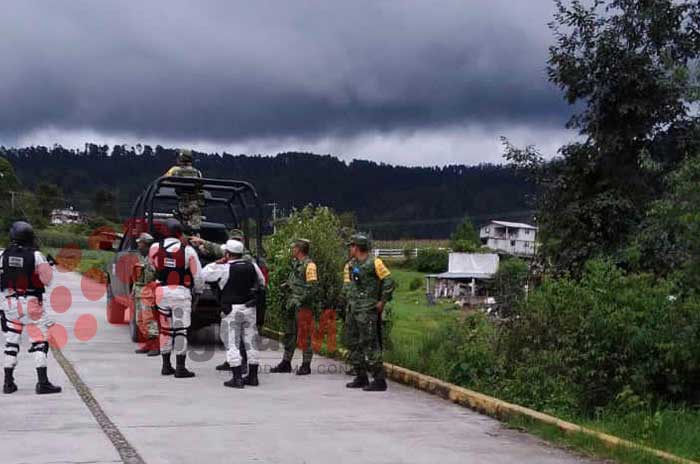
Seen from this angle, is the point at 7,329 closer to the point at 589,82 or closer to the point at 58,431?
the point at 58,431

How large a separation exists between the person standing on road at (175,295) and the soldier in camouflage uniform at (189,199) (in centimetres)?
306

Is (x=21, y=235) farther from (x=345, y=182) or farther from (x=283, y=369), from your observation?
(x=345, y=182)

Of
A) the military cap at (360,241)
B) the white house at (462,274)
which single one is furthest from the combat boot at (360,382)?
the white house at (462,274)

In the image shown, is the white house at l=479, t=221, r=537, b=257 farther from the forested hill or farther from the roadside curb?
the roadside curb

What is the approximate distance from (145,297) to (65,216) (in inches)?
3348

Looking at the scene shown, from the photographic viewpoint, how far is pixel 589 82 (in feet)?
51.3

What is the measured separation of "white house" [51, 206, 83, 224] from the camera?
9149cm

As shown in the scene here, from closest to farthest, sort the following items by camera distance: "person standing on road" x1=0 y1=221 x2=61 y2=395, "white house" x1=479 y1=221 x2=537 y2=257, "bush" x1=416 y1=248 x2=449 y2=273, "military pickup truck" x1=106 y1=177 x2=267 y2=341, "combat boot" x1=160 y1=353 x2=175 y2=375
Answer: "person standing on road" x1=0 y1=221 x2=61 y2=395
"combat boot" x1=160 y1=353 x2=175 y2=375
"military pickup truck" x1=106 y1=177 x2=267 y2=341
"bush" x1=416 y1=248 x2=449 y2=273
"white house" x1=479 y1=221 x2=537 y2=257

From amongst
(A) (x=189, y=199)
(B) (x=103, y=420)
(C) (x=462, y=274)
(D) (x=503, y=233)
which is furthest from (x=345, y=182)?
(B) (x=103, y=420)

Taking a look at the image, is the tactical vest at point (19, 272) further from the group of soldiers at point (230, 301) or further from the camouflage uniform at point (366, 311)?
the camouflage uniform at point (366, 311)

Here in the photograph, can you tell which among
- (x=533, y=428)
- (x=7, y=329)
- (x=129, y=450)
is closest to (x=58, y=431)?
(x=129, y=450)

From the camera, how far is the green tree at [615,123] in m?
15.1

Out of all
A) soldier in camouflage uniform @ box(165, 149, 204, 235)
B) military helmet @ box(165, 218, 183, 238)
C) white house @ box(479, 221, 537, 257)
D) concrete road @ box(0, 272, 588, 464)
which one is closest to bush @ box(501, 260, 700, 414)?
concrete road @ box(0, 272, 588, 464)

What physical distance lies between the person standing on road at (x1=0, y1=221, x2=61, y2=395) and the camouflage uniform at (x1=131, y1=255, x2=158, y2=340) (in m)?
2.83
